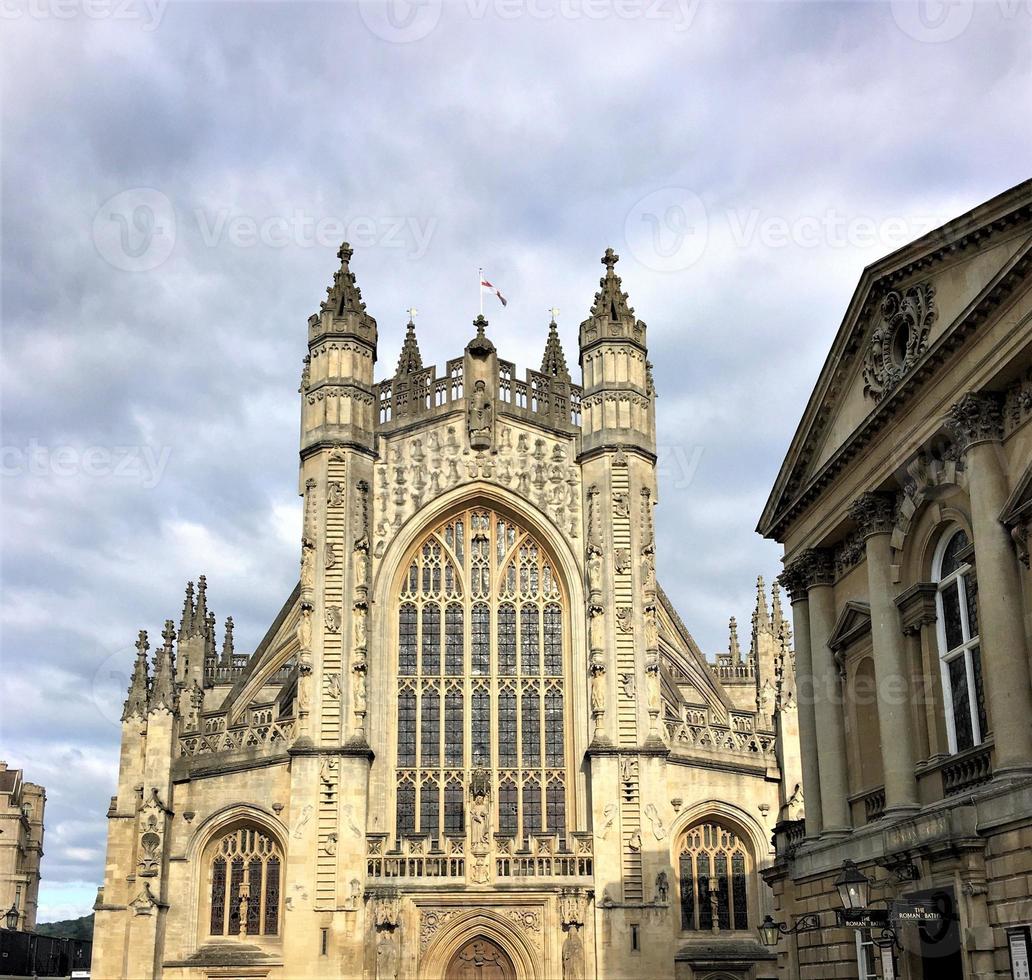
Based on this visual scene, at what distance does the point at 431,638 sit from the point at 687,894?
9.58 m

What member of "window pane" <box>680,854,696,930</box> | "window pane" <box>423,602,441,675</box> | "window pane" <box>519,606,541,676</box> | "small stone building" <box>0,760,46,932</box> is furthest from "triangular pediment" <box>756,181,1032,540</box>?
"small stone building" <box>0,760,46,932</box>

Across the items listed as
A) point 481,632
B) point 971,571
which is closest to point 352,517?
point 481,632

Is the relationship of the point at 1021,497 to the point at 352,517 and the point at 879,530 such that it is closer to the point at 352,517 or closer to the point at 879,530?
the point at 879,530

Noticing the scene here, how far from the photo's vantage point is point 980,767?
19281 millimetres

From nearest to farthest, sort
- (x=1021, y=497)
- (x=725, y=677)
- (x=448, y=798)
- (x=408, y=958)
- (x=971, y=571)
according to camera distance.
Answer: (x=1021, y=497) → (x=971, y=571) → (x=408, y=958) → (x=448, y=798) → (x=725, y=677)

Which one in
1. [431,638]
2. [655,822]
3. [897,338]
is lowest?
[655,822]

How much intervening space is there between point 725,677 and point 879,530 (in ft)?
81.1

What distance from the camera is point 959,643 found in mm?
20672

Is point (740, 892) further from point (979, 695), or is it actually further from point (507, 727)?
point (979, 695)

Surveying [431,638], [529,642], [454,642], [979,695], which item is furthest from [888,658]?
[431,638]

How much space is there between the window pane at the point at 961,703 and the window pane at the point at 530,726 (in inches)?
683

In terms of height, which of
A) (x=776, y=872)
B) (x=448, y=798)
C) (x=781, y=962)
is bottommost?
(x=781, y=962)

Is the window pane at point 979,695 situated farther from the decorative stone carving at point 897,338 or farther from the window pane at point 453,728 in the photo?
the window pane at point 453,728

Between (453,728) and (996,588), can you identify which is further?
(453,728)
